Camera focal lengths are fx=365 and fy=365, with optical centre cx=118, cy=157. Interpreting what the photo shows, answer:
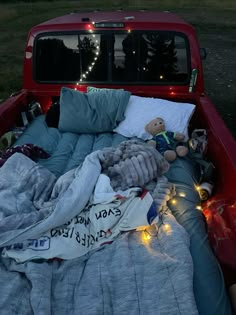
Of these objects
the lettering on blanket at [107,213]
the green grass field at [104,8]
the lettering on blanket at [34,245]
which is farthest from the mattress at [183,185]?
the green grass field at [104,8]

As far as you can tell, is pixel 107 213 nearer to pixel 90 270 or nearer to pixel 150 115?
pixel 90 270

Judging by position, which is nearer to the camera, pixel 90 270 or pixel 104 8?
pixel 90 270

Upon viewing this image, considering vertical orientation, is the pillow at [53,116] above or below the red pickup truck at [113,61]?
below

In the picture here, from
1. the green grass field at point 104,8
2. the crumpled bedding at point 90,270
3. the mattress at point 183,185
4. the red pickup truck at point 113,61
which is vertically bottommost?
the green grass field at point 104,8

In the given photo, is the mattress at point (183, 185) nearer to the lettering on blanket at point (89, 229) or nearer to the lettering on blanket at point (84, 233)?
the lettering on blanket at point (89, 229)

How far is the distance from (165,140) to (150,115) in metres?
0.38

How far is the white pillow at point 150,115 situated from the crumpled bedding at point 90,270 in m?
1.11

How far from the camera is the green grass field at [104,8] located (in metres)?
6.73

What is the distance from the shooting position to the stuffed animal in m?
2.71

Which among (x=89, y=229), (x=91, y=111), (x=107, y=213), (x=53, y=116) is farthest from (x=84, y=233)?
(x=53, y=116)

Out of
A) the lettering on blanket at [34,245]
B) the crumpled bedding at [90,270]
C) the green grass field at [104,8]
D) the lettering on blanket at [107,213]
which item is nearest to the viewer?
the crumpled bedding at [90,270]

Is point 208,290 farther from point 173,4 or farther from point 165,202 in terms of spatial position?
point 173,4

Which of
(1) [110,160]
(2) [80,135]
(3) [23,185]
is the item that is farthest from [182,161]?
(3) [23,185]

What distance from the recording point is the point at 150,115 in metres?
3.18
